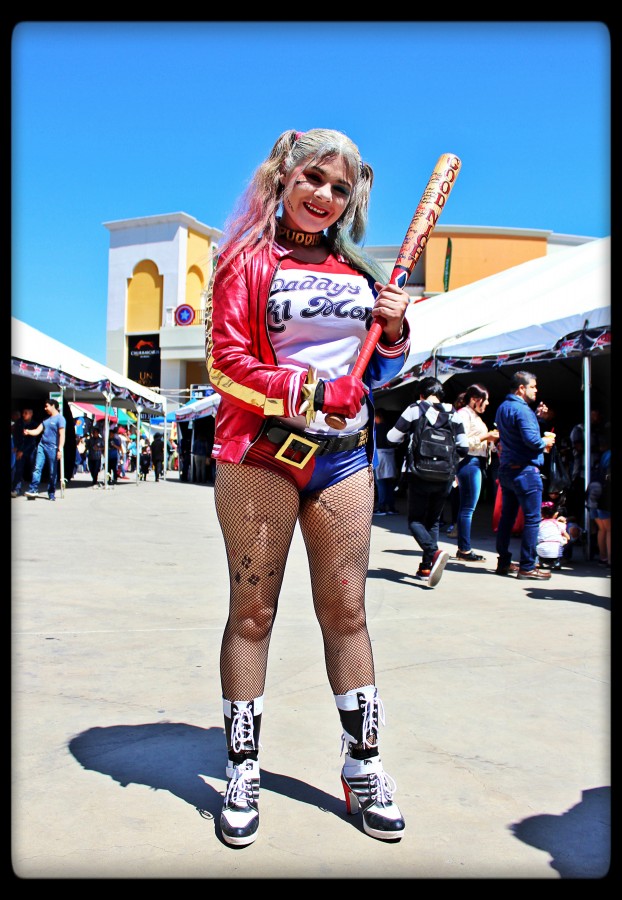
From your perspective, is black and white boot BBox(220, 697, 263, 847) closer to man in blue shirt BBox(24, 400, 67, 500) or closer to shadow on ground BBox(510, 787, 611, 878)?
shadow on ground BBox(510, 787, 611, 878)

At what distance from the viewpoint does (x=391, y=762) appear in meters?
2.54

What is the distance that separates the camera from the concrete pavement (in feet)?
6.40

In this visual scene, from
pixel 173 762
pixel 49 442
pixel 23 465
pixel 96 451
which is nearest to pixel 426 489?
pixel 173 762

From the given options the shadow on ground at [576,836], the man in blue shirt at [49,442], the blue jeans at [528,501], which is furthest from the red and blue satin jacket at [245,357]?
the man in blue shirt at [49,442]

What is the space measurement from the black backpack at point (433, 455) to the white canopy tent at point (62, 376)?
794 centimetres

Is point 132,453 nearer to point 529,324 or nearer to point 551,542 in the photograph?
point 529,324

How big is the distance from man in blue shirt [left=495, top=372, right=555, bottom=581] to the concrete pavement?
90 centimetres

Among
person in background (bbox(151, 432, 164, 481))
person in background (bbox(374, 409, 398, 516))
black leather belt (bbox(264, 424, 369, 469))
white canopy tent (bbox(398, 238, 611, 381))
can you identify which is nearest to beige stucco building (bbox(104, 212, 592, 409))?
person in background (bbox(151, 432, 164, 481))

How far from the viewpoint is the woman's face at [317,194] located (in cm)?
221

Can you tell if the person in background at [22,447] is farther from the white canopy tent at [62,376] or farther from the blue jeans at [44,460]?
the white canopy tent at [62,376]

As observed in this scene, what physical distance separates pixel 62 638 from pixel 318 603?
2267 millimetres
